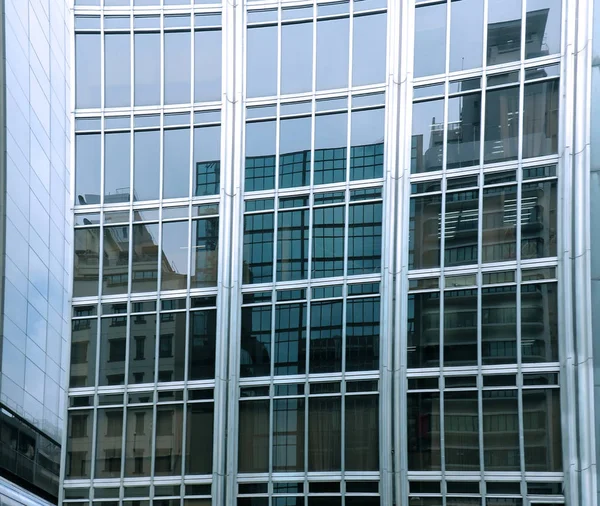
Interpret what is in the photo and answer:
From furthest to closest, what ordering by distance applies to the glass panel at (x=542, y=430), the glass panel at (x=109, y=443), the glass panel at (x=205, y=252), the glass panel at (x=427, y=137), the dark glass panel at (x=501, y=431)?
the glass panel at (x=205, y=252) → the glass panel at (x=109, y=443) → the glass panel at (x=427, y=137) → the dark glass panel at (x=501, y=431) → the glass panel at (x=542, y=430)

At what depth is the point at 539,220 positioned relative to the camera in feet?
73.1

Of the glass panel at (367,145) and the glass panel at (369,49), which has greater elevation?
the glass panel at (369,49)

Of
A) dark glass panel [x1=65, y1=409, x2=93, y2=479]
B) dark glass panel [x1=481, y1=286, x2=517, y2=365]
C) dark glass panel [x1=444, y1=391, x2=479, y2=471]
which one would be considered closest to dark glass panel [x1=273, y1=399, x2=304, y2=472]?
dark glass panel [x1=444, y1=391, x2=479, y2=471]

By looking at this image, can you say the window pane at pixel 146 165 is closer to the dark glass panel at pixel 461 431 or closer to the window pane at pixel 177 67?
the window pane at pixel 177 67

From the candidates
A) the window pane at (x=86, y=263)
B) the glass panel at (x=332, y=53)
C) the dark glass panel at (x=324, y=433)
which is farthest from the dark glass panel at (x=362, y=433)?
the glass panel at (x=332, y=53)

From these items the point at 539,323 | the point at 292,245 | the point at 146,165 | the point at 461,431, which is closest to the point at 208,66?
the point at 146,165

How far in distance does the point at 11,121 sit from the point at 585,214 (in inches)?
863

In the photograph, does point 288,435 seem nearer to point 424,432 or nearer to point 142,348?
point 424,432

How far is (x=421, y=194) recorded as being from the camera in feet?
76.7

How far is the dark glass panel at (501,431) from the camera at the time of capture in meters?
22.0

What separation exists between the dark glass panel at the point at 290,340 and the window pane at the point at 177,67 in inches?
252

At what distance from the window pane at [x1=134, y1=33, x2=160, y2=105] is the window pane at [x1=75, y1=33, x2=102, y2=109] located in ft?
3.80

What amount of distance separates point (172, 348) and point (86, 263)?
3.45m

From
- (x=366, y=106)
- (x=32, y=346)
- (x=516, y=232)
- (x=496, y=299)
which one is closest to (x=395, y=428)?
(x=496, y=299)
